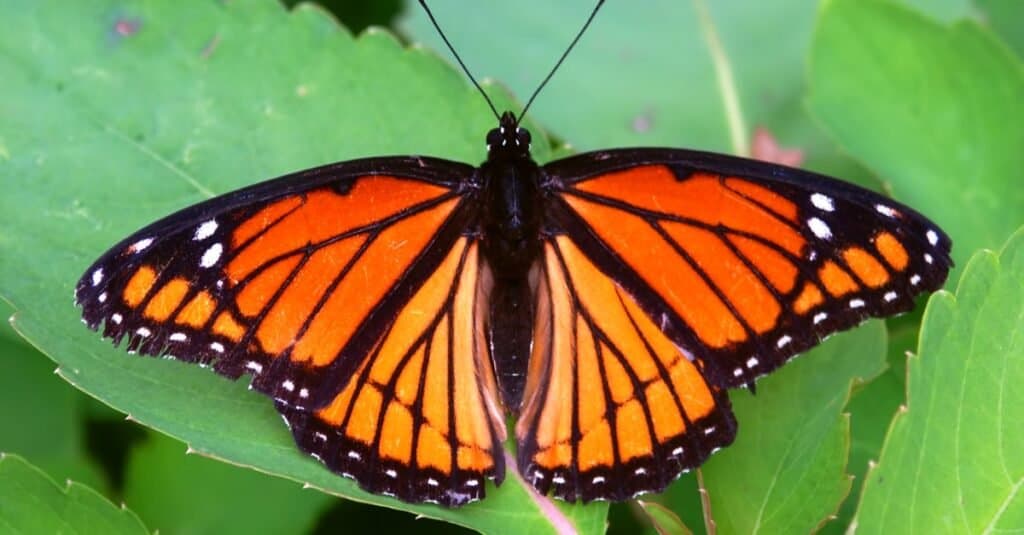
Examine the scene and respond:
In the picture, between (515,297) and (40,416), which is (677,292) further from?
(40,416)

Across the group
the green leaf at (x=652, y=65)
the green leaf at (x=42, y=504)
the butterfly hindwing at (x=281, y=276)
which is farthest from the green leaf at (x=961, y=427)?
the green leaf at (x=42, y=504)

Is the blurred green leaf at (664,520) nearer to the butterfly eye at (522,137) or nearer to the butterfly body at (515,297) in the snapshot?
the butterfly body at (515,297)

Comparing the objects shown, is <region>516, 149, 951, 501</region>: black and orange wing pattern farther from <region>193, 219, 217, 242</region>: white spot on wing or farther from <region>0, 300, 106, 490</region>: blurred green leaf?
<region>0, 300, 106, 490</region>: blurred green leaf

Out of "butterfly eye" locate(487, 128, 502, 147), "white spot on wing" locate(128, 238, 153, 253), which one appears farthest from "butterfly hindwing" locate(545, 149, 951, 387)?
"white spot on wing" locate(128, 238, 153, 253)

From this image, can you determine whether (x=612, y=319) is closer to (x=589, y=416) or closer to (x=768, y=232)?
(x=589, y=416)

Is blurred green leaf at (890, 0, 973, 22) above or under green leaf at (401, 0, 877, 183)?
above

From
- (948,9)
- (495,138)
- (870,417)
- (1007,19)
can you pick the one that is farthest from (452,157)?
(1007,19)

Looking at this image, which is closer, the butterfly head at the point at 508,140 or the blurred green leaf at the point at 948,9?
the butterfly head at the point at 508,140
